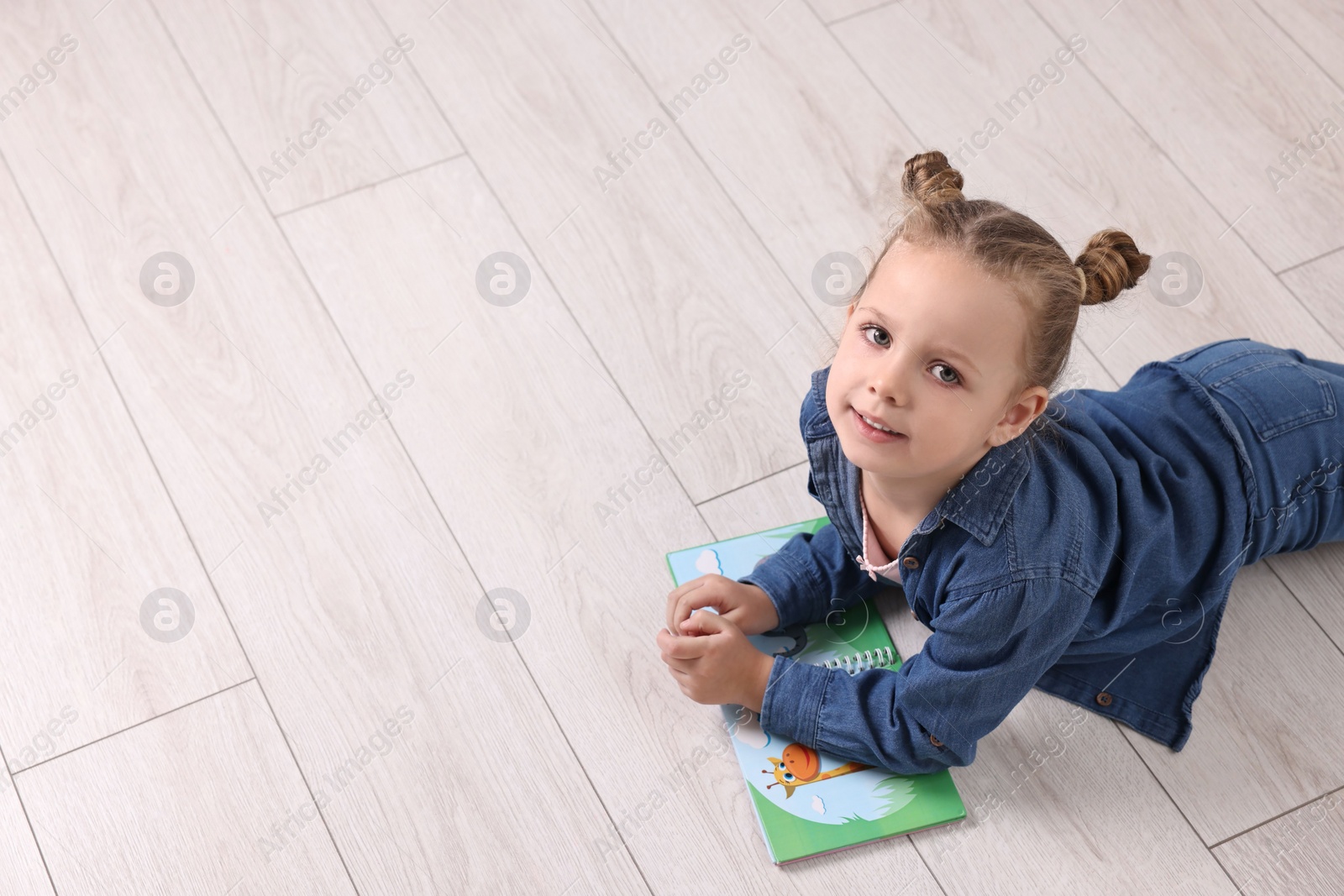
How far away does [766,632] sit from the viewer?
1.10 metres

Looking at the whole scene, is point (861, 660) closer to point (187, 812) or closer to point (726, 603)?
point (726, 603)

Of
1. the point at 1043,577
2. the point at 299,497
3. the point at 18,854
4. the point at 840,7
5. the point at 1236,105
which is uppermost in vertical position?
the point at 840,7

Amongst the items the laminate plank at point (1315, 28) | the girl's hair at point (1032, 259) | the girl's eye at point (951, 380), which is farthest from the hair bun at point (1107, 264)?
the laminate plank at point (1315, 28)

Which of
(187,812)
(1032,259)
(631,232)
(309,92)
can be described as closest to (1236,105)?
(631,232)

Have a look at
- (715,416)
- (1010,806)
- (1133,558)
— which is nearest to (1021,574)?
(1133,558)

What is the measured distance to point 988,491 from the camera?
880mm

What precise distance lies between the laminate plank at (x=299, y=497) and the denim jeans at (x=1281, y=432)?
0.64 m

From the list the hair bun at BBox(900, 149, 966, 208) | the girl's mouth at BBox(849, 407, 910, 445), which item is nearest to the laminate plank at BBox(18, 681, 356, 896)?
the girl's mouth at BBox(849, 407, 910, 445)

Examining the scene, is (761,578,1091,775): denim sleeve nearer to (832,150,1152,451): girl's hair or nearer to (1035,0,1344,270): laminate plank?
(832,150,1152,451): girl's hair

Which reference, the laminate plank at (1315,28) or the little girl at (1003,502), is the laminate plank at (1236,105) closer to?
the laminate plank at (1315,28)

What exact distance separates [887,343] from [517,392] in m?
0.53

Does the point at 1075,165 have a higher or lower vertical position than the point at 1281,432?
higher

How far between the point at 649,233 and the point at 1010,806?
74 cm

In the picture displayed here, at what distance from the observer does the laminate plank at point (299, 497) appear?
3.35ft
